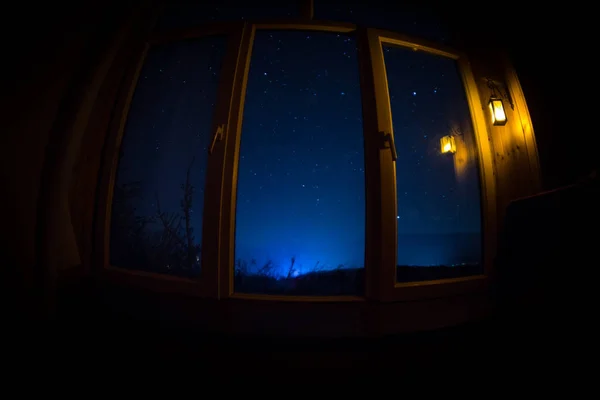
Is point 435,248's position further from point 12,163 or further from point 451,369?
point 12,163

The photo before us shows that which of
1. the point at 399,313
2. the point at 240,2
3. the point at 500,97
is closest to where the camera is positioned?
the point at 399,313

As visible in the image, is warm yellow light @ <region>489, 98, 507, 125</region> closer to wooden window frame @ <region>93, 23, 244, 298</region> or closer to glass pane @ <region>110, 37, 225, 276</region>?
wooden window frame @ <region>93, 23, 244, 298</region>

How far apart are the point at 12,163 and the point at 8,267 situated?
0.53 m

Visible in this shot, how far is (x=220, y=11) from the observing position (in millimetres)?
1727

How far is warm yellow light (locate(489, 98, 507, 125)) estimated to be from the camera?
1.43 metres

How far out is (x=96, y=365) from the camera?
1.05 m

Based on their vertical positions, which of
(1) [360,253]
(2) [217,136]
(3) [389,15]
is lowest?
(1) [360,253]

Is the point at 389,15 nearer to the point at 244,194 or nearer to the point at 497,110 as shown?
the point at 497,110

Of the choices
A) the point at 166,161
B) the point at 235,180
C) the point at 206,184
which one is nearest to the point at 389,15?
the point at 235,180

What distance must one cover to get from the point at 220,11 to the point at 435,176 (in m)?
2.04

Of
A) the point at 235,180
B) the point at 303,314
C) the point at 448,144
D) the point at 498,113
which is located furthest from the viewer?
the point at 448,144

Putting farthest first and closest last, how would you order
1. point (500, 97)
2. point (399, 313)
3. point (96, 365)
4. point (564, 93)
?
point (500, 97), point (564, 93), point (399, 313), point (96, 365)

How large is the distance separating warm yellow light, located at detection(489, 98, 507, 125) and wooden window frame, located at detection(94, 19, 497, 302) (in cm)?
8

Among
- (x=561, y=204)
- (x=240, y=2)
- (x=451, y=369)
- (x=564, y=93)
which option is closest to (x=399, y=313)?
(x=451, y=369)
